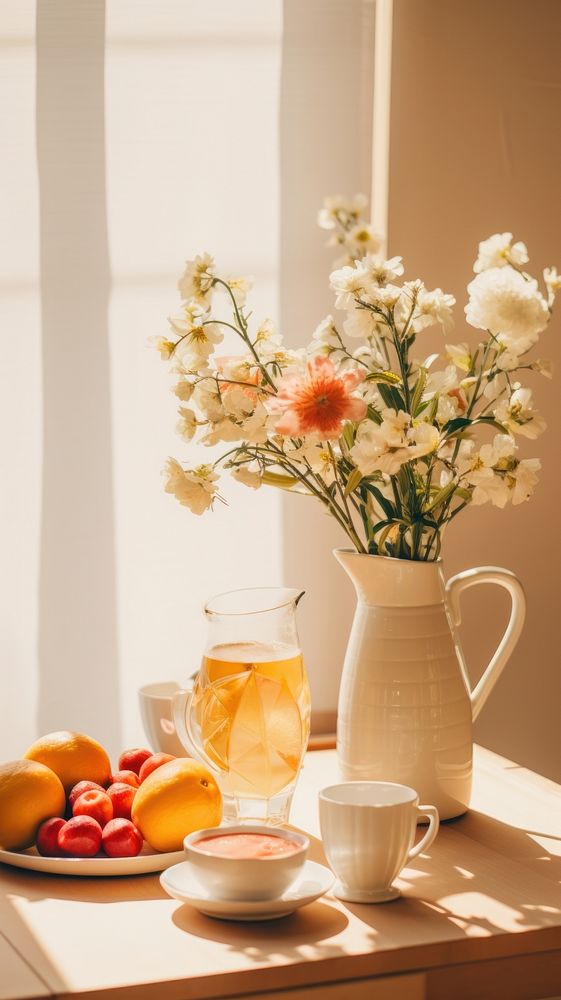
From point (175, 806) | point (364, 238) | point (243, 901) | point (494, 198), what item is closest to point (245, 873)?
point (243, 901)

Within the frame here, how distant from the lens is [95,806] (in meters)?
1.23

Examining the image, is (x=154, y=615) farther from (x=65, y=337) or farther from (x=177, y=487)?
(x=177, y=487)

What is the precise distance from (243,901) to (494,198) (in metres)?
1.26

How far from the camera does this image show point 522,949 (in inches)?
41.1

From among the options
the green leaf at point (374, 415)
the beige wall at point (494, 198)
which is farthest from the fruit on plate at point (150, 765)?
Answer: the beige wall at point (494, 198)

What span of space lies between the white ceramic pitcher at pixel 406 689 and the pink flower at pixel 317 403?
0.21 m

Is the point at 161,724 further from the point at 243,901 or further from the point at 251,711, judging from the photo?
the point at 243,901

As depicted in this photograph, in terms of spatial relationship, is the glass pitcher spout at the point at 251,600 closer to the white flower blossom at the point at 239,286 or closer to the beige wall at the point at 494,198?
the white flower blossom at the point at 239,286

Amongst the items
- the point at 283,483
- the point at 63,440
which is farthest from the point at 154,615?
the point at 283,483

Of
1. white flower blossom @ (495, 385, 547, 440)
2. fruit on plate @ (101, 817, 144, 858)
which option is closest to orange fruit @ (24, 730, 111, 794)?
fruit on plate @ (101, 817, 144, 858)

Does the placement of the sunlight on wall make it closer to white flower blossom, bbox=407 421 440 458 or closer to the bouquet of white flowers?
the bouquet of white flowers

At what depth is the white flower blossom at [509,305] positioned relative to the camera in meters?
1.15

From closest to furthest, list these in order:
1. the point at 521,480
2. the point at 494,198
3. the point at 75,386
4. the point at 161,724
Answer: the point at 521,480 < the point at 161,724 < the point at 75,386 < the point at 494,198

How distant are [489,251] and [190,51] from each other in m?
0.73
